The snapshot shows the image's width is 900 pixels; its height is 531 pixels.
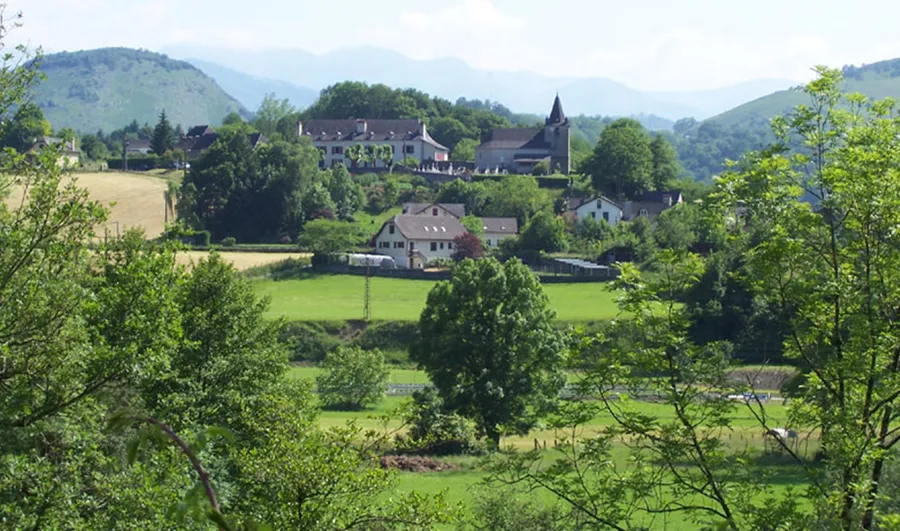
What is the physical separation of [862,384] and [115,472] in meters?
11.3

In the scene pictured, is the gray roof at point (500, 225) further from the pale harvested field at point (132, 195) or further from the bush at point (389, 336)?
the bush at point (389, 336)

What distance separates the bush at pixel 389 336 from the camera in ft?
223

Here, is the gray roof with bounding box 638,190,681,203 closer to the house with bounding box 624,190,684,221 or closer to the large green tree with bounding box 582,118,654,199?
the house with bounding box 624,190,684,221

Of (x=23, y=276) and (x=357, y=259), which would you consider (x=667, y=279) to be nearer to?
(x=23, y=276)

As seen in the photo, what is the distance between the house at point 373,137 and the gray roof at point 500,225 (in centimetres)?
4133

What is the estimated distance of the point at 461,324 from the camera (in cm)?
4544

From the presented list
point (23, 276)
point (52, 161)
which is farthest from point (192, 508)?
point (52, 161)

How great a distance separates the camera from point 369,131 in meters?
152

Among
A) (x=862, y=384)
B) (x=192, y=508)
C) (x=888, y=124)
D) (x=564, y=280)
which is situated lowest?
(x=564, y=280)

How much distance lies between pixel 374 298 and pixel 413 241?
18.7 metres

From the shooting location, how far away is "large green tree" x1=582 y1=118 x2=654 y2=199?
11825 cm

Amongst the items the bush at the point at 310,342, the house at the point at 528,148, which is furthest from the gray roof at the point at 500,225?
the bush at the point at 310,342

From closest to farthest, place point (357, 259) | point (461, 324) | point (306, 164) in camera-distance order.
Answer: point (461, 324), point (357, 259), point (306, 164)

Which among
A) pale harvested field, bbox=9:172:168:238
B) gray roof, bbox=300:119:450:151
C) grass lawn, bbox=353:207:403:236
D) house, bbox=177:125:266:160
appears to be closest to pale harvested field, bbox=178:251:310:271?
pale harvested field, bbox=9:172:168:238
